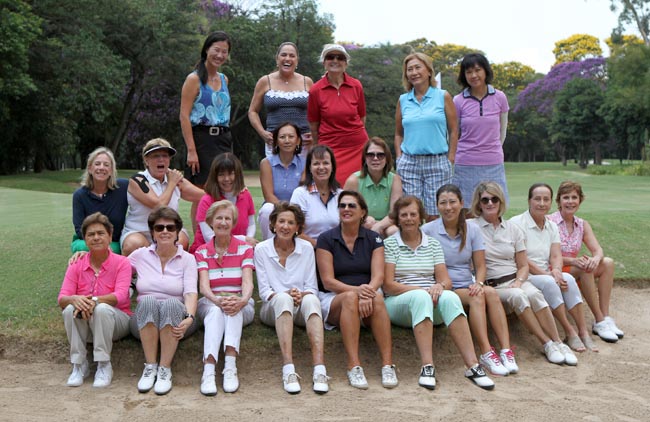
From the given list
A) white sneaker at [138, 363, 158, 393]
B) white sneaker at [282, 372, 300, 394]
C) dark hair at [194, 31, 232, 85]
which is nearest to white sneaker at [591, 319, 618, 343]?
white sneaker at [282, 372, 300, 394]

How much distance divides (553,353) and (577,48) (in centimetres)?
6006

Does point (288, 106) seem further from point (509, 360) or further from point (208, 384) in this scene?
point (509, 360)

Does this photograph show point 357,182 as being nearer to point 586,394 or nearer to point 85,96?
point 586,394

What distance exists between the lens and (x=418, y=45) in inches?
2509

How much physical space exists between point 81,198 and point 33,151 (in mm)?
29989

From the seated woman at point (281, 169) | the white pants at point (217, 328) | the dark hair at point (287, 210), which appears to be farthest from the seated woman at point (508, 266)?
the white pants at point (217, 328)

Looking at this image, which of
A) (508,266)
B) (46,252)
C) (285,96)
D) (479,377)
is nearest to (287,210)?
(285,96)

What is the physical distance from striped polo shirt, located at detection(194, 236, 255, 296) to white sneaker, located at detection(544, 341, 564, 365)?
8.86 feet

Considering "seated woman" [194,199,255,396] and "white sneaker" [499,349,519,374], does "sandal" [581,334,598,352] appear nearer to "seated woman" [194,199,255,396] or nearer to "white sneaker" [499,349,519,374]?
"white sneaker" [499,349,519,374]

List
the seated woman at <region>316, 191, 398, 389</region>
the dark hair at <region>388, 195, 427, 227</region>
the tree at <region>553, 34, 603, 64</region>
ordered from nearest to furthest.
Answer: the seated woman at <region>316, 191, 398, 389</region>
the dark hair at <region>388, 195, 427, 227</region>
the tree at <region>553, 34, 603, 64</region>

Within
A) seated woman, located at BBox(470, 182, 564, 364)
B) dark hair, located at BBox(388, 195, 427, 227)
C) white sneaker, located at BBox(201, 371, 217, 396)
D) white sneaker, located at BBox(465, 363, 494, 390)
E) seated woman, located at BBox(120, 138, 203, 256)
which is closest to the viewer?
white sneaker, located at BBox(201, 371, 217, 396)

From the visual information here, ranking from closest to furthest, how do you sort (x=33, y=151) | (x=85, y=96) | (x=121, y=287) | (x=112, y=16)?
(x=121, y=287)
(x=85, y=96)
(x=112, y=16)
(x=33, y=151)

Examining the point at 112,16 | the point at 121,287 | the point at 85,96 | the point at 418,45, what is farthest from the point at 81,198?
the point at 418,45

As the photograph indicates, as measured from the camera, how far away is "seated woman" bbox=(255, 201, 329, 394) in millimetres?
5055
